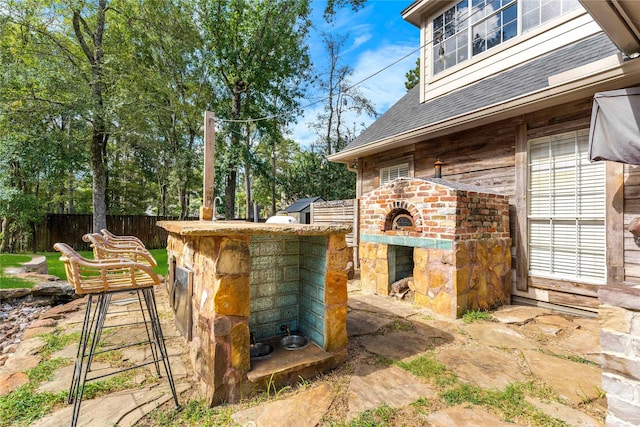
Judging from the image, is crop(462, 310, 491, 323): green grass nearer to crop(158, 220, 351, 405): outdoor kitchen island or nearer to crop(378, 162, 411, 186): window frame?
crop(158, 220, 351, 405): outdoor kitchen island

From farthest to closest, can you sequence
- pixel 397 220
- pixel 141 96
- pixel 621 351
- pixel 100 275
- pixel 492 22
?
pixel 141 96 < pixel 492 22 < pixel 397 220 < pixel 100 275 < pixel 621 351

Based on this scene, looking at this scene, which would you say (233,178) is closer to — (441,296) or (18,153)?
(18,153)

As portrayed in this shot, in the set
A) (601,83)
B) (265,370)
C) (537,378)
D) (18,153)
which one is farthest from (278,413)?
(18,153)

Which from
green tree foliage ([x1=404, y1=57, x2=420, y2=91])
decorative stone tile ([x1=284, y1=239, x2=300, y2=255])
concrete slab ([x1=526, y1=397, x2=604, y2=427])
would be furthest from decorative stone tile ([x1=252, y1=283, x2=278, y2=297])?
green tree foliage ([x1=404, y1=57, x2=420, y2=91])

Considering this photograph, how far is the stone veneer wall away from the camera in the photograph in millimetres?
1567

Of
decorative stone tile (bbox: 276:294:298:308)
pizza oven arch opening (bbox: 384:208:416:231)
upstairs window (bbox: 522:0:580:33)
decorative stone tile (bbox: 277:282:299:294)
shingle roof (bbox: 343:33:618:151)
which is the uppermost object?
upstairs window (bbox: 522:0:580:33)

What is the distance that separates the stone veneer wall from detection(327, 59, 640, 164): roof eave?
3.02 meters

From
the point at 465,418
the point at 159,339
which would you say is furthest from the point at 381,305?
the point at 159,339

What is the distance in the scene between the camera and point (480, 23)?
5.63 metres

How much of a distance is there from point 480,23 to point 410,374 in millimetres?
6414

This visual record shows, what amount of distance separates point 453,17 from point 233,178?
9042 mm

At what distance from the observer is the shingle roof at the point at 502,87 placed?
4.14 m

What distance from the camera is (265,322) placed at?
291 centimetres

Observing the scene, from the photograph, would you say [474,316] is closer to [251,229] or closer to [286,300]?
[286,300]
